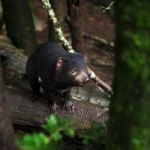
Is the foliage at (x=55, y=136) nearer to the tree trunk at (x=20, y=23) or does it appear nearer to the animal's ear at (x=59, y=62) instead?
the animal's ear at (x=59, y=62)

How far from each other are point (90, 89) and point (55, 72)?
2075mm

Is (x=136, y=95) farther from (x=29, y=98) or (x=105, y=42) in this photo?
(x=105, y=42)

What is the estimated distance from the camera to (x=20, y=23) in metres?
8.41

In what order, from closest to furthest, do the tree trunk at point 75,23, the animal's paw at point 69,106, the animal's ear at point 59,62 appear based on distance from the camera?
1. the animal's paw at point 69,106
2. the animal's ear at point 59,62
3. the tree trunk at point 75,23

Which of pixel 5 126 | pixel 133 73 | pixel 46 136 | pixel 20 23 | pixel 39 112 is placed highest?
pixel 133 73

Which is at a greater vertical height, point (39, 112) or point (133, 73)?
point (133, 73)

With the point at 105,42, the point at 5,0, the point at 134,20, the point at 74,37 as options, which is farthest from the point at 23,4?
the point at 134,20

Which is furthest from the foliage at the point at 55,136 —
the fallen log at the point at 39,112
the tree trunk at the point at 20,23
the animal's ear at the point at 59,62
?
the tree trunk at the point at 20,23

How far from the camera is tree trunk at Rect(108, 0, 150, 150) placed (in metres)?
3.04

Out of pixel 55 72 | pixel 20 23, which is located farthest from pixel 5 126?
pixel 20 23

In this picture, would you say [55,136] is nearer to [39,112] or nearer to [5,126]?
[5,126]

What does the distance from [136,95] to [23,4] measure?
5.36 meters

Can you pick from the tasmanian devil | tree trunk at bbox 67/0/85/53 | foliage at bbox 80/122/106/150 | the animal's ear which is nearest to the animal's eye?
the tasmanian devil

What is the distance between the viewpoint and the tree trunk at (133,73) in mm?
3037
